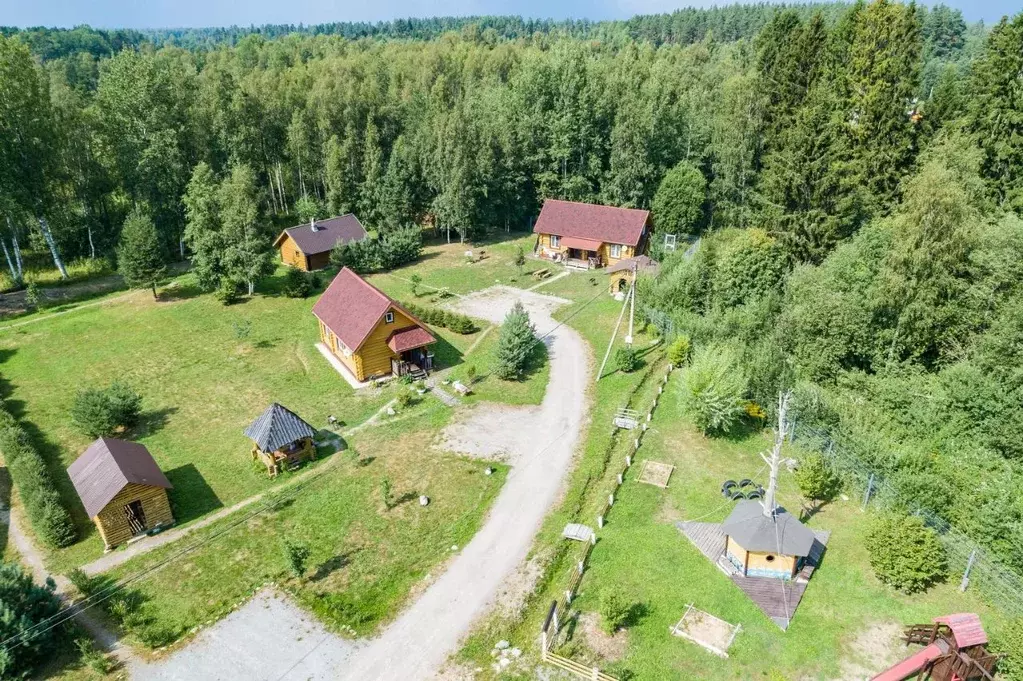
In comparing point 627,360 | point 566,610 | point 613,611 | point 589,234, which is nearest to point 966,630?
point 613,611

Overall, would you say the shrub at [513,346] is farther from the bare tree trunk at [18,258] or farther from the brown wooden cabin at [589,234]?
the bare tree trunk at [18,258]

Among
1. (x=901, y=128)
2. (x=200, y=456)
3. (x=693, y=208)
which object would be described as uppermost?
(x=901, y=128)

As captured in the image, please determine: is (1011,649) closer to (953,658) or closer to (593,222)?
(953,658)

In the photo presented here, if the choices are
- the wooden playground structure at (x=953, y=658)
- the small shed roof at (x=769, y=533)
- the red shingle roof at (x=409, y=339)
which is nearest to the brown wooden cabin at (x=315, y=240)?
the red shingle roof at (x=409, y=339)

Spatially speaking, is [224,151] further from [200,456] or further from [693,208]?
[693,208]

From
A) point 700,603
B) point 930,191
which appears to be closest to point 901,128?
point 930,191

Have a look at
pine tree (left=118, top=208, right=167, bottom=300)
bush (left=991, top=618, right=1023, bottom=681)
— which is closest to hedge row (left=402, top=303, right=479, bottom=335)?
pine tree (left=118, top=208, right=167, bottom=300)
